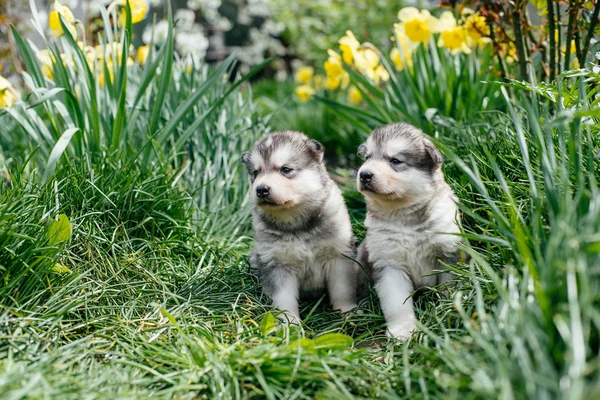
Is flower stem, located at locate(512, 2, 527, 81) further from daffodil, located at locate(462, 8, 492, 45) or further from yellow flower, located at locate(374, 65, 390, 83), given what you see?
yellow flower, located at locate(374, 65, 390, 83)

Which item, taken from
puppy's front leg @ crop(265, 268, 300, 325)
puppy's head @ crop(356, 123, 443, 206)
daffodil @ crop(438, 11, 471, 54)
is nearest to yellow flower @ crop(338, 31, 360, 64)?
daffodil @ crop(438, 11, 471, 54)

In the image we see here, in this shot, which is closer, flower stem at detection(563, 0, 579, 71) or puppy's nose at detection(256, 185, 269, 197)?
puppy's nose at detection(256, 185, 269, 197)

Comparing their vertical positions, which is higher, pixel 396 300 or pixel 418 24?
pixel 418 24

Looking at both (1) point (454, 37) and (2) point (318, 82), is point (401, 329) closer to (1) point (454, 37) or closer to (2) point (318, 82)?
(1) point (454, 37)

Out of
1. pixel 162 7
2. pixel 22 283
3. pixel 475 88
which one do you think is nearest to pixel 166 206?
pixel 22 283

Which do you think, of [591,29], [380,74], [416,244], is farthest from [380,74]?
[416,244]

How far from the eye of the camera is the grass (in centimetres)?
174

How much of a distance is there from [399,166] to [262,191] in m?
0.66

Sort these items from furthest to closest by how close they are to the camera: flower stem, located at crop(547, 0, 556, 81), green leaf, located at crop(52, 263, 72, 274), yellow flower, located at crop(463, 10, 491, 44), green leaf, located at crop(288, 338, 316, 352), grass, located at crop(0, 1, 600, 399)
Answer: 1. yellow flower, located at crop(463, 10, 491, 44)
2. flower stem, located at crop(547, 0, 556, 81)
3. green leaf, located at crop(52, 263, 72, 274)
4. green leaf, located at crop(288, 338, 316, 352)
5. grass, located at crop(0, 1, 600, 399)

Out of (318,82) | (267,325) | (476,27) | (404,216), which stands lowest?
(318,82)

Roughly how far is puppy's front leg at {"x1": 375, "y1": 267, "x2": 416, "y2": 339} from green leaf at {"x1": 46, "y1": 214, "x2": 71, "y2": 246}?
1.45m

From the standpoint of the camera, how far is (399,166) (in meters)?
2.82

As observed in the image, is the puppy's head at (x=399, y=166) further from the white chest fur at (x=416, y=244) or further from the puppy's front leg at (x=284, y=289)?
the puppy's front leg at (x=284, y=289)

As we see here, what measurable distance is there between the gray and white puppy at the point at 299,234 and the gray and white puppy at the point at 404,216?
0.65ft
